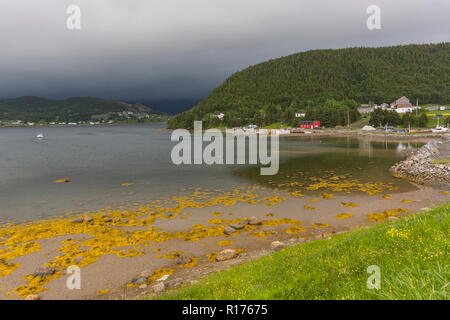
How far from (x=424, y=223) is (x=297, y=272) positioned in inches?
268

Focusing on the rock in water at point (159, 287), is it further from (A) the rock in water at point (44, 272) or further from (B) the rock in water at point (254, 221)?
(B) the rock in water at point (254, 221)

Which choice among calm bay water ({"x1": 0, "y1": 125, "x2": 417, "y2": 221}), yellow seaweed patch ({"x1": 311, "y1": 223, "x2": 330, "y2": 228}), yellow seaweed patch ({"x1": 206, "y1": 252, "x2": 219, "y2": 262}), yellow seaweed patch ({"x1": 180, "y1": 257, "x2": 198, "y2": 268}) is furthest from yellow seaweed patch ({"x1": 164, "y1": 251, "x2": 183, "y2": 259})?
calm bay water ({"x1": 0, "y1": 125, "x2": 417, "y2": 221})

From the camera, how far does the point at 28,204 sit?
35.6 meters

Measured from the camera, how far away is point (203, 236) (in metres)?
24.1

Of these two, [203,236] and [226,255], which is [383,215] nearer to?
[226,255]

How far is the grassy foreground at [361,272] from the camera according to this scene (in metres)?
7.75

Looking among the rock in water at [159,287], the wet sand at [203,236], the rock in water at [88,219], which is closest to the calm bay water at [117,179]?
the rock in water at [88,219]

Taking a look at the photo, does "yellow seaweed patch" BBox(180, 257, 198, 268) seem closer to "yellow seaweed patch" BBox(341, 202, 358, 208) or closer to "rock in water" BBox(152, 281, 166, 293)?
"rock in water" BBox(152, 281, 166, 293)

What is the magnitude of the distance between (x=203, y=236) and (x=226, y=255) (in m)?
4.87

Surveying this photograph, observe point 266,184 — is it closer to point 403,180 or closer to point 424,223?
point 403,180

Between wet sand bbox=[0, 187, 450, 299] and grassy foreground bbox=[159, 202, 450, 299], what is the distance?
620cm

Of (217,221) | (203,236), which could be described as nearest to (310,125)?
(217,221)

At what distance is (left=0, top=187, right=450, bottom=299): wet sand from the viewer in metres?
17.1
